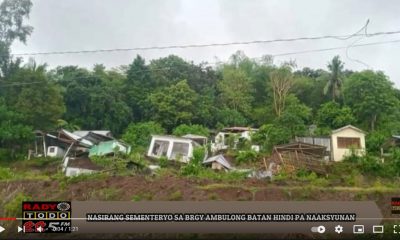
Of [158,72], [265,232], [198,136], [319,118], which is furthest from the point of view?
[158,72]

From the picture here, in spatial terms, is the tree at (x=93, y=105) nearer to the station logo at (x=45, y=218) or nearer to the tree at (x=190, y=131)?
the tree at (x=190, y=131)

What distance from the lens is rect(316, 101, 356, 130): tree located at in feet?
92.8

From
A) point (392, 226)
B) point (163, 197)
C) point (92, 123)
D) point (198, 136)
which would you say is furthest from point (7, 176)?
point (92, 123)

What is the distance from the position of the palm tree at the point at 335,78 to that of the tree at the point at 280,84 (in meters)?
3.76

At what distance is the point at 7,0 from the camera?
92.6 ft

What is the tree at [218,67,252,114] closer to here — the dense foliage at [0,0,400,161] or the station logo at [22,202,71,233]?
the dense foliage at [0,0,400,161]

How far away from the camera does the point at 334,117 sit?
29203 mm

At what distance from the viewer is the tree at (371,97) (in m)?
28.3

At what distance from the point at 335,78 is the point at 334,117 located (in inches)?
308

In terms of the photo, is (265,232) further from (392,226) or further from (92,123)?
(92,123)

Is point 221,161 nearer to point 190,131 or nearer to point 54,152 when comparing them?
point 190,131

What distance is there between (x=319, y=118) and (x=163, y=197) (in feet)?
73.3
